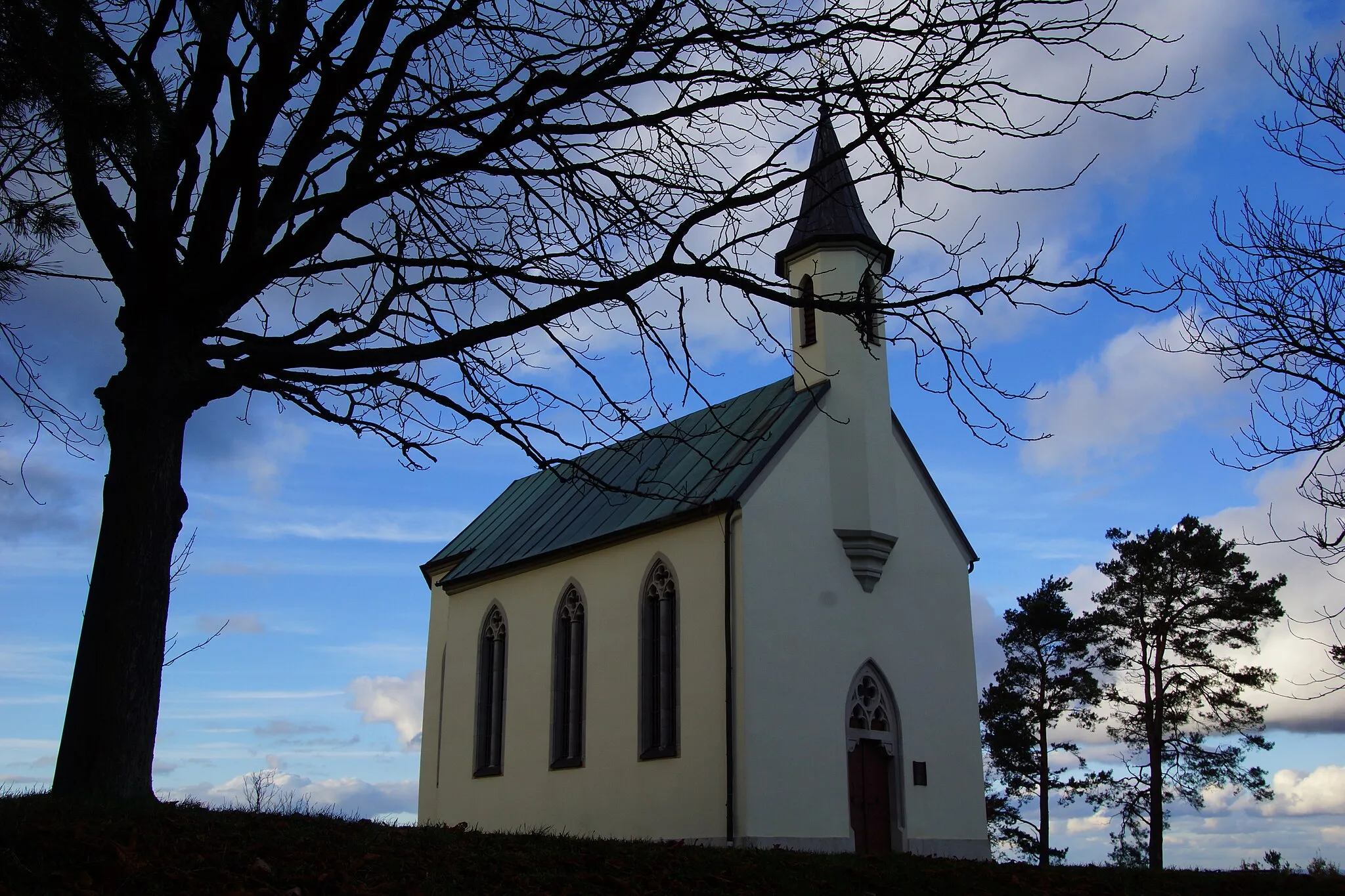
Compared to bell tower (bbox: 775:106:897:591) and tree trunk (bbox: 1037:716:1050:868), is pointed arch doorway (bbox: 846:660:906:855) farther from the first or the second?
tree trunk (bbox: 1037:716:1050:868)

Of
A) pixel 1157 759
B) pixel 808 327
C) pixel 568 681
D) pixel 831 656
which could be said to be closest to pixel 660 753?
pixel 831 656

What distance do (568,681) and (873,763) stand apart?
6.18 meters

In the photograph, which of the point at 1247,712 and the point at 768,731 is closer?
the point at 768,731

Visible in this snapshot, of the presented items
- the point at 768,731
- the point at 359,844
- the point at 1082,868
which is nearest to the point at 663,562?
the point at 768,731

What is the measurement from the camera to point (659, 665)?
776 inches

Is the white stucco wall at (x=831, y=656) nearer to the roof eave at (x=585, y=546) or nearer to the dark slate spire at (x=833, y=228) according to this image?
the roof eave at (x=585, y=546)

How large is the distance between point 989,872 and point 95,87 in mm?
10270

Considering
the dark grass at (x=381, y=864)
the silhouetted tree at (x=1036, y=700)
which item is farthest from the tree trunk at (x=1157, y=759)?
the dark grass at (x=381, y=864)

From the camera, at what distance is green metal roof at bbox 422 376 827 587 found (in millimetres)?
19141

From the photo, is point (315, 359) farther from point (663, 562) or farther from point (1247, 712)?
point (1247, 712)

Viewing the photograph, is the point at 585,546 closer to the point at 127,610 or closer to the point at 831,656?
the point at 831,656

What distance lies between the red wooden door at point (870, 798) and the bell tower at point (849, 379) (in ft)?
9.09

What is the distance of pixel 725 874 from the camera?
9.46m

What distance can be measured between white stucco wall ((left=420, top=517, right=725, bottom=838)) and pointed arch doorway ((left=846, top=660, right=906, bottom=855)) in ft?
8.24
